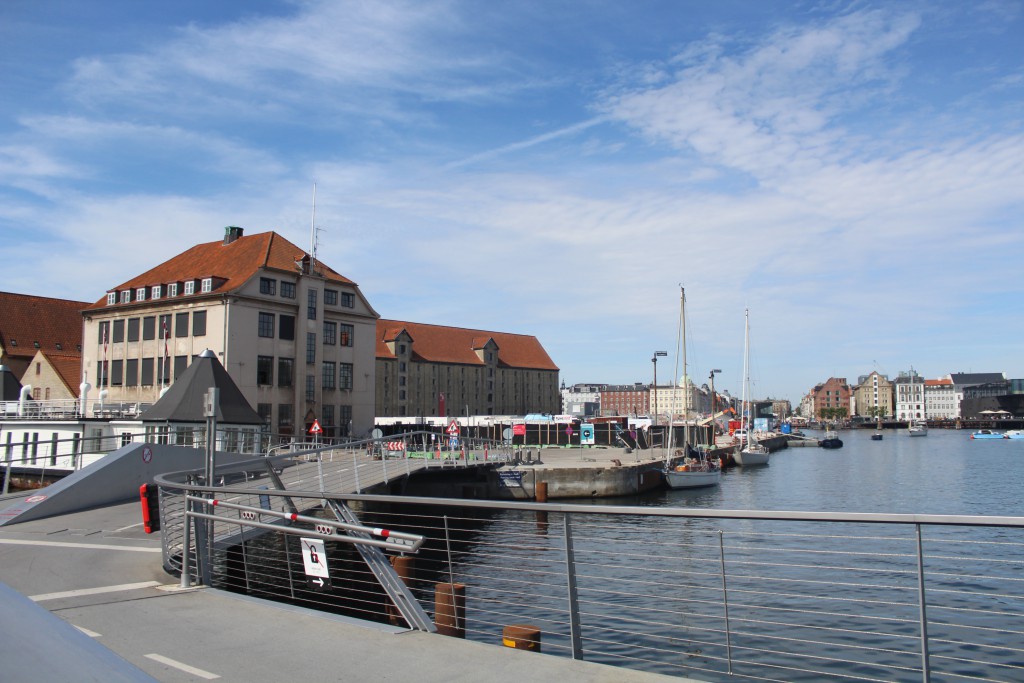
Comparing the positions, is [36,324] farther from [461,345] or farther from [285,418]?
[461,345]

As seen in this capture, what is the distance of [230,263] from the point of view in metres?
63.3

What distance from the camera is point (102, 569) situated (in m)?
11.6

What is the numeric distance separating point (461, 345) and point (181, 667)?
12157 cm

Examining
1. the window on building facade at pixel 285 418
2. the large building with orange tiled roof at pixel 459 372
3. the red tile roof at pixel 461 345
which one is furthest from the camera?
the red tile roof at pixel 461 345

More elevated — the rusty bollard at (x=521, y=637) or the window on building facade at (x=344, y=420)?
the window on building facade at (x=344, y=420)

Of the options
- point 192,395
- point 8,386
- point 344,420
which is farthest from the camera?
point 344,420

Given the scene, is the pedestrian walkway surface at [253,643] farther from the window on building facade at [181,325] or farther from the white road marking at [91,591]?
the window on building facade at [181,325]

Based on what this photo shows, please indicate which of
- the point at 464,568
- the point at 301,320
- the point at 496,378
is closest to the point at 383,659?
the point at 464,568

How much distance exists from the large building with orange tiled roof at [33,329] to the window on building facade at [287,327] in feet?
78.0

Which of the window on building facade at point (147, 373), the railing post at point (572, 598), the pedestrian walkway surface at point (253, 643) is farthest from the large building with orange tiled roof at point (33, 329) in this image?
the railing post at point (572, 598)

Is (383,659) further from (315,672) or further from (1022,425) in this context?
(1022,425)

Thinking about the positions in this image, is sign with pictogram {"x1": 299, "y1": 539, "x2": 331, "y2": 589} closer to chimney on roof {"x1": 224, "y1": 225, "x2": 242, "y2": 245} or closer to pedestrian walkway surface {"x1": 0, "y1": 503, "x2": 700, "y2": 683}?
pedestrian walkway surface {"x1": 0, "y1": 503, "x2": 700, "y2": 683}

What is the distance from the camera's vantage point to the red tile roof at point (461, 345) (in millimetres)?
120319

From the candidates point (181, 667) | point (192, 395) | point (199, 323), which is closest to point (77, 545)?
point (181, 667)
